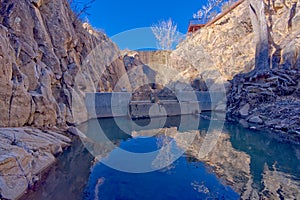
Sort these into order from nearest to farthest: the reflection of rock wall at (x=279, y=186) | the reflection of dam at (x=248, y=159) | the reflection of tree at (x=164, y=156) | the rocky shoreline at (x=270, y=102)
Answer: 1. the reflection of rock wall at (x=279, y=186)
2. the reflection of dam at (x=248, y=159)
3. the reflection of tree at (x=164, y=156)
4. the rocky shoreline at (x=270, y=102)

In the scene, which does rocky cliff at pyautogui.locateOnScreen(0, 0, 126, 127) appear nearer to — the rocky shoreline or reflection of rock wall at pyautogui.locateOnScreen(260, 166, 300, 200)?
reflection of rock wall at pyautogui.locateOnScreen(260, 166, 300, 200)

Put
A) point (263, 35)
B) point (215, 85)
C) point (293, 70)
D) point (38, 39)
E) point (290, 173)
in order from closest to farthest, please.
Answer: point (290, 173)
point (38, 39)
point (293, 70)
point (263, 35)
point (215, 85)

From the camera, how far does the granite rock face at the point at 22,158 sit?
258cm

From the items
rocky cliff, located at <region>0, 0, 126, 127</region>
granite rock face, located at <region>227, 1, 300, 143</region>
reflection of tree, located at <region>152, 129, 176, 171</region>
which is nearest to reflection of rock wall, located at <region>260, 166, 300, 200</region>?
reflection of tree, located at <region>152, 129, 176, 171</region>

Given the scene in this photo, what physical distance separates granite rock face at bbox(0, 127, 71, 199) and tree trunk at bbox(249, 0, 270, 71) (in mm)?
13351

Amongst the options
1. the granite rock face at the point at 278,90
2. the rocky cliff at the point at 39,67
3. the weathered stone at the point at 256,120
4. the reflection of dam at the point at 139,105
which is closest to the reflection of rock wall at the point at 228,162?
the granite rock face at the point at 278,90

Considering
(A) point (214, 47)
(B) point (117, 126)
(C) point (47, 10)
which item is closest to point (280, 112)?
(B) point (117, 126)

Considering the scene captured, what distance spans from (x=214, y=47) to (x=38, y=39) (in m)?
17.9

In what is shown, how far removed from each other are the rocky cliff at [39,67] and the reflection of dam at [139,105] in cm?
95

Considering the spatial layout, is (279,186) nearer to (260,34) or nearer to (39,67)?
(39,67)

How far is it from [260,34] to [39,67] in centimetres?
1470

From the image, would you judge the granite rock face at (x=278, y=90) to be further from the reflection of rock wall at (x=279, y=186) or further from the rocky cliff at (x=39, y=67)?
the rocky cliff at (x=39, y=67)

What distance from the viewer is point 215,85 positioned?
690 inches

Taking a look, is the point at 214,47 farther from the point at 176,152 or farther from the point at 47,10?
the point at 176,152
